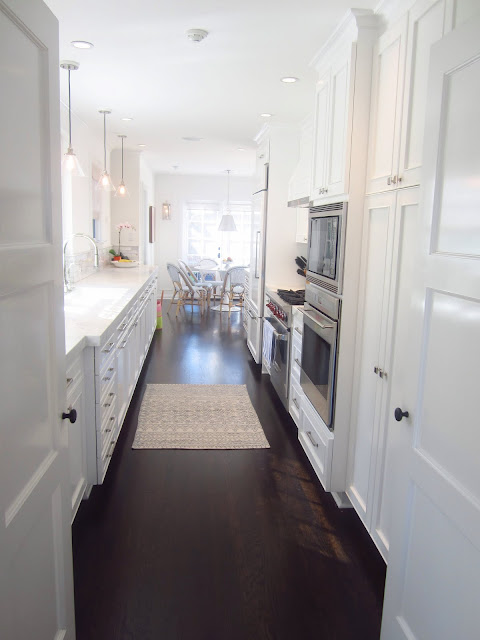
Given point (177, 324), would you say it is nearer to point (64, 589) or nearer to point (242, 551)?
point (242, 551)

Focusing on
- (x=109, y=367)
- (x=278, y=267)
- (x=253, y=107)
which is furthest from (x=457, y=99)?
(x=278, y=267)

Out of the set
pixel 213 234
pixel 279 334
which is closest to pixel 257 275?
pixel 279 334

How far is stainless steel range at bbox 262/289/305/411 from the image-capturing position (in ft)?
13.0

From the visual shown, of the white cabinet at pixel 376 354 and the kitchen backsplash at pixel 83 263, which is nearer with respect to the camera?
the white cabinet at pixel 376 354

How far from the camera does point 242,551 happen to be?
2.37 meters

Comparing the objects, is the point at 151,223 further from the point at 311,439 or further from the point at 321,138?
the point at 311,439

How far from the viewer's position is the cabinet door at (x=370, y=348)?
228 cm

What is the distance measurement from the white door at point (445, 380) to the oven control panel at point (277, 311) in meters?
2.40

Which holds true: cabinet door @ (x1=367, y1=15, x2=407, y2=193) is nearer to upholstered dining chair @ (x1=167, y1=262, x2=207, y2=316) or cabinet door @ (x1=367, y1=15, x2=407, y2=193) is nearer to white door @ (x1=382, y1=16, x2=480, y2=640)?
white door @ (x1=382, y1=16, x2=480, y2=640)

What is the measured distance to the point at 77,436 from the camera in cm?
250

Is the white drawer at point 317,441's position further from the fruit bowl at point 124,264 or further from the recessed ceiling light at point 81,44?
the fruit bowl at point 124,264

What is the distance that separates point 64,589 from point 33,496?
0.46 meters

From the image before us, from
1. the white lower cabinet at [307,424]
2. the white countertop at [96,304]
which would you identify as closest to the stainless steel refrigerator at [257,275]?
the white countertop at [96,304]

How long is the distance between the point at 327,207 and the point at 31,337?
1984mm
